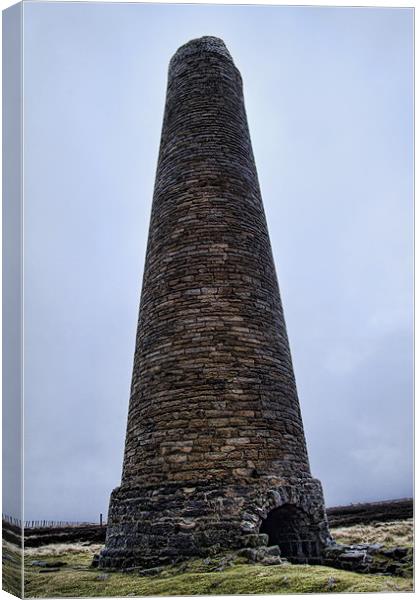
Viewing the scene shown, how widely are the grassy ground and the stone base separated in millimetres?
268

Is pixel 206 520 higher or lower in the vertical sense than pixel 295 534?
higher

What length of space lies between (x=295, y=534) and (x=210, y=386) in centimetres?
257

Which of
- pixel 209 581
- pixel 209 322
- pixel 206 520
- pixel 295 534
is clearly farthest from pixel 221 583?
pixel 209 322

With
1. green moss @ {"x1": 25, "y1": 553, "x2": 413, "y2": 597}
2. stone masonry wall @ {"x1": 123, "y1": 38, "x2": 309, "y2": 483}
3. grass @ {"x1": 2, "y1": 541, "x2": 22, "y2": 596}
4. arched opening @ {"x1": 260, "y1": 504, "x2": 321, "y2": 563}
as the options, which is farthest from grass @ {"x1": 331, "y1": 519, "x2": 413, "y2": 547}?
grass @ {"x1": 2, "y1": 541, "x2": 22, "y2": 596}

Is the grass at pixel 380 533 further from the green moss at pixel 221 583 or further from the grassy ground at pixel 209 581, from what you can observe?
the green moss at pixel 221 583

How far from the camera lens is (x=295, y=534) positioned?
995 centimetres

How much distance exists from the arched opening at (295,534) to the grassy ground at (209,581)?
1.10m

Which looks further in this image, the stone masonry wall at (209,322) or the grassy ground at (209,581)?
the stone masonry wall at (209,322)

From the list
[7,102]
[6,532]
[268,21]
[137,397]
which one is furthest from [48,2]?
[6,532]

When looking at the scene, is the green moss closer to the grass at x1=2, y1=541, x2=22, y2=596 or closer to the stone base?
the grass at x1=2, y1=541, x2=22, y2=596

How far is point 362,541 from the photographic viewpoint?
11.3 m

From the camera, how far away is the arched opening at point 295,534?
32.2 ft

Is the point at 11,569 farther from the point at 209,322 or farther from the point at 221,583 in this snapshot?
the point at 209,322

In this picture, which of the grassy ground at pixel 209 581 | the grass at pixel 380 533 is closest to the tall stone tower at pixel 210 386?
the grassy ground at pixel 209 581
